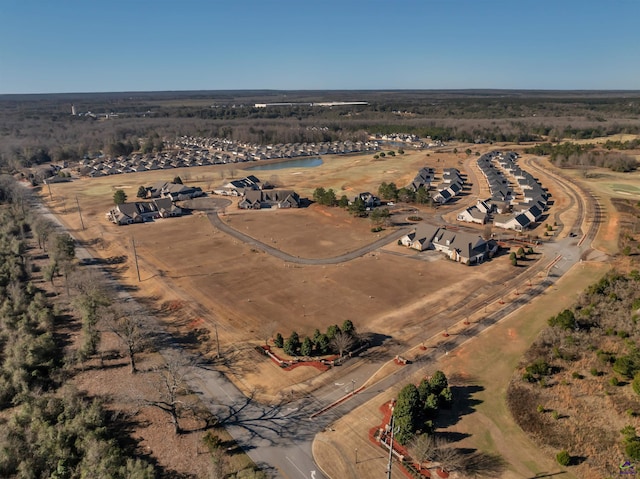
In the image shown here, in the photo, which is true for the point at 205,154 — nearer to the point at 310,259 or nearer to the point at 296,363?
the point at 310,259

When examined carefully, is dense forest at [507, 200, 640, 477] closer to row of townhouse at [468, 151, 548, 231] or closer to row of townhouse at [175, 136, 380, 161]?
row of townhouse at [468, 151, 548, 231]

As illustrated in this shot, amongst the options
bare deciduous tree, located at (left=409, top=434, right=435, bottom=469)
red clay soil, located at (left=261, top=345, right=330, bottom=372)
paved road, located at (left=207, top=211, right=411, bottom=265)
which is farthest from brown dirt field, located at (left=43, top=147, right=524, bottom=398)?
bare deciduous tree, located at (left=409, top=434, right=435, bottom=469)

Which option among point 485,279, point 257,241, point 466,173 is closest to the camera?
point 485,279

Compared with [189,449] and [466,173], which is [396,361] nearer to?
[189,449]

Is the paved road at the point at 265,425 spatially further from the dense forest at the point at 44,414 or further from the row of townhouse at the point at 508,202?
the row of townhouse at the point at 508,202

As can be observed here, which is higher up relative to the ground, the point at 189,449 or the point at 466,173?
the point at 466,173

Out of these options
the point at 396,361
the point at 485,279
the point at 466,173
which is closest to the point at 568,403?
the point at 396,361

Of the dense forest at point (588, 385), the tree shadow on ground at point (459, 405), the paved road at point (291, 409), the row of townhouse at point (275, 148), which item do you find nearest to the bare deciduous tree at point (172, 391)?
the paved road at point (291, 409)
